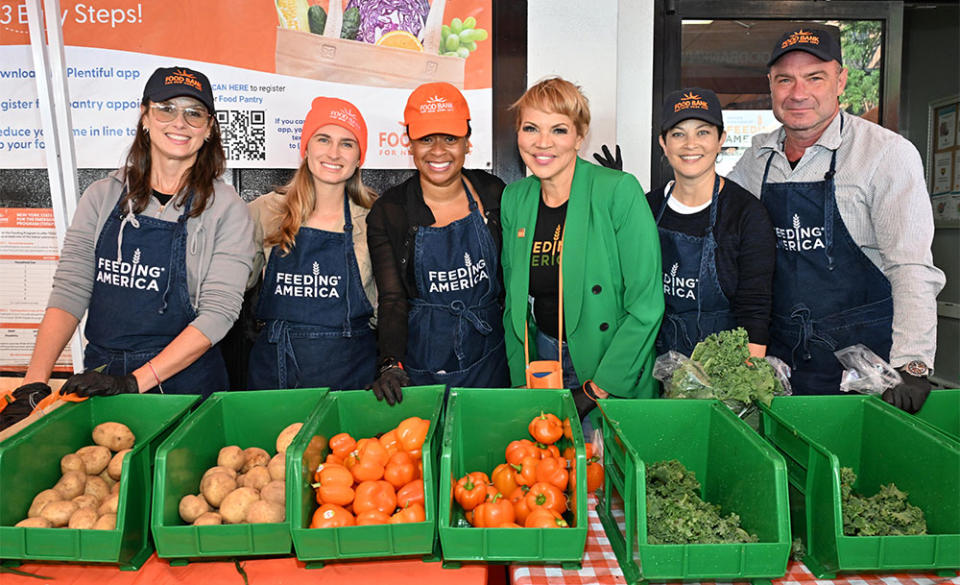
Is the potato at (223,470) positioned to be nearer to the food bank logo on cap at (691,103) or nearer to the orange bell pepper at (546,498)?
the orange bell pepper at (546,498)

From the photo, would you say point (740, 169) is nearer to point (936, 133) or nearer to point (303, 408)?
point (303, 408)

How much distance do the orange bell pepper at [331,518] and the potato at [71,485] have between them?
0.69 m

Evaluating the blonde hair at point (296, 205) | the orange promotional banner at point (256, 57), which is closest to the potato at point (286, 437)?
the blonde hair at point (296, 205)

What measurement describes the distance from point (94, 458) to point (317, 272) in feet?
3.80

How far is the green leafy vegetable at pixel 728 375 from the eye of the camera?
1.91m

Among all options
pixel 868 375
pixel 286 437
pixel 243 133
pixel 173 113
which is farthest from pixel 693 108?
pixel 243 133

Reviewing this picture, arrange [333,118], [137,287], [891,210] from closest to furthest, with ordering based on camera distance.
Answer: [891,210] < [137,287] < [333,118]

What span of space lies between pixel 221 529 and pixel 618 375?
1.43m

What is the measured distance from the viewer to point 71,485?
68.1 inches

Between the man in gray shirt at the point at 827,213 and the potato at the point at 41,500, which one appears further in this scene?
the man in gray shirt at the point at 827,213

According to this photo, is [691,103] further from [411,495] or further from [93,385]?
[93,385]

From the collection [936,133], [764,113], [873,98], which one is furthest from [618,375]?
[936,133]

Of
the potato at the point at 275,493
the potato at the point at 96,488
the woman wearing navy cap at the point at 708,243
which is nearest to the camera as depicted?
the potato at the point at 275,493

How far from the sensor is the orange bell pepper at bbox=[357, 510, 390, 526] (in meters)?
1.53
